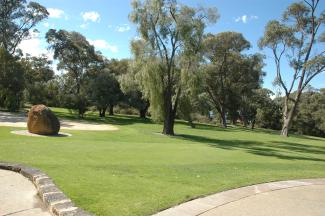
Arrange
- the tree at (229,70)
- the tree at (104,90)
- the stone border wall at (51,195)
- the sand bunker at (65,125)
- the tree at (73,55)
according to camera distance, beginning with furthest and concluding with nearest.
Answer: the tree at (229,70) → the tree at (73,55) → the tree at (104,90) → the sand bunker at (65,125) → the stone border wall at (51,195)

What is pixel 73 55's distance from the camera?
4094 cm

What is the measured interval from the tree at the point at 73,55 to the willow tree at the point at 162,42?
17205 millimetres

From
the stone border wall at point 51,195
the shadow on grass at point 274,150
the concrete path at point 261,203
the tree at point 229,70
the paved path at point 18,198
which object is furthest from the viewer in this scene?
the tree at point 229,70

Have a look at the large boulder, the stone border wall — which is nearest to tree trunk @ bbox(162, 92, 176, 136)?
the large boulder

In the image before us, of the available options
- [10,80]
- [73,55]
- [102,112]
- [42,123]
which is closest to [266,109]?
[102,112]

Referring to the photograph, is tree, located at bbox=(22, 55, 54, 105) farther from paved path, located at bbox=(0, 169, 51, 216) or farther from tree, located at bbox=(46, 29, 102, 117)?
paved path, located at bbox=(0, 169, 51, 216)

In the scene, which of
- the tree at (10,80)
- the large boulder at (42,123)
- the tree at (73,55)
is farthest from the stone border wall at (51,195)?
the tree at (73,55)

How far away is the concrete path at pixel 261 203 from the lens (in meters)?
5.30

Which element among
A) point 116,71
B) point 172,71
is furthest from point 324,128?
point 172,71

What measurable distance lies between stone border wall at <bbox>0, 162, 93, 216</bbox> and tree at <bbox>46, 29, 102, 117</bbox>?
32.8 meters

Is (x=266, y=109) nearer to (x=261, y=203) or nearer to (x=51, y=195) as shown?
(x=261, y=203)

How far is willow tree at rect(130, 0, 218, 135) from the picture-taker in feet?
76.2

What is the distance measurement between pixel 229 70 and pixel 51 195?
40.8m

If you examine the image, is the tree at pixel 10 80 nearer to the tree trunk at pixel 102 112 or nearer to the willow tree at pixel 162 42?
the tree trunk at pixel 102 112
